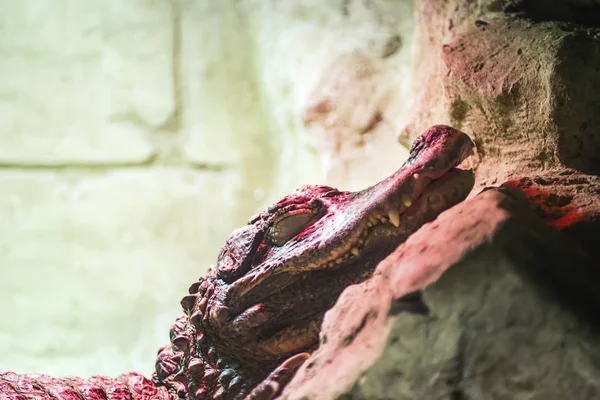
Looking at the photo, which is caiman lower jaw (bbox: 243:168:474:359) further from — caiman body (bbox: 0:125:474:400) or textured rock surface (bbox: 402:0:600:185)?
textured rock surface (bbox: 402:0:600:185)

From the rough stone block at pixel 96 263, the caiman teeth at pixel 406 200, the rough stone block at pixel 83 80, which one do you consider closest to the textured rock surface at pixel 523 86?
the caiman teeth at pixel 406 200

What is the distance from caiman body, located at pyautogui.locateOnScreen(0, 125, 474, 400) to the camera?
2.02 meters

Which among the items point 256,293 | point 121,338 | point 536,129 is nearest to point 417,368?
point 256,293

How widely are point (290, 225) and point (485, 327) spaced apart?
120 centimetres

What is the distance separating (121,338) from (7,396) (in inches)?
106

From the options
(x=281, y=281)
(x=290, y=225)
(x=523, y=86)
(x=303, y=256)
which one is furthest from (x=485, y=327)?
(x=523, y=86)

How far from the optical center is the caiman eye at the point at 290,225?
247 centimetres

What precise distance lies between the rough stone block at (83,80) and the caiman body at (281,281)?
9.22 feet

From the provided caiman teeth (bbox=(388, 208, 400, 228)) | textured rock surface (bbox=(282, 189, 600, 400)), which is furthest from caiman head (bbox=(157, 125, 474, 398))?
textured rock surface (bbox=(282, 189, 600, 400))

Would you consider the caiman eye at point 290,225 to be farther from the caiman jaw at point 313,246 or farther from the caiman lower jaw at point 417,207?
the caiman lower jaw at point 417,207

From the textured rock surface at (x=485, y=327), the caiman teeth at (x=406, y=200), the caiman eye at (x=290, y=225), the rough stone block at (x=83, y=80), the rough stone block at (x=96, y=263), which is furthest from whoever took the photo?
the rough stone block at (x=83, y=80)

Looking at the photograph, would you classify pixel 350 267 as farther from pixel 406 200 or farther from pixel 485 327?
pixel 485 327

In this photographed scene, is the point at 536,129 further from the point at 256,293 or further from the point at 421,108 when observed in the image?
the point at 256,293

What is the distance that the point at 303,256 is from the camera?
2.24 metres
